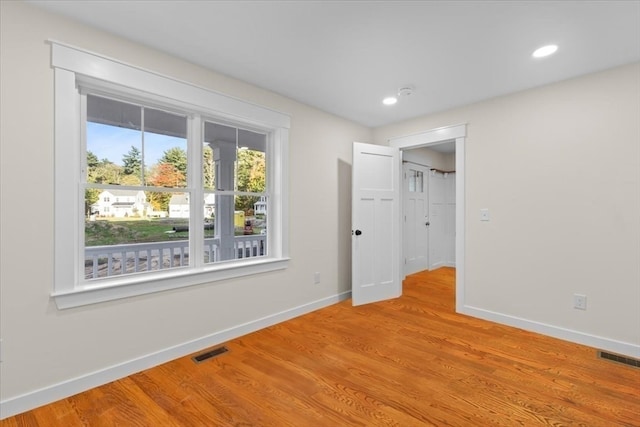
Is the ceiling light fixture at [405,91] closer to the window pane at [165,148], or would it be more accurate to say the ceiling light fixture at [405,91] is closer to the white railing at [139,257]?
the window pane at [165,148]

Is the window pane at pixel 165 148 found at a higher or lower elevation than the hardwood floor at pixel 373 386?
higher

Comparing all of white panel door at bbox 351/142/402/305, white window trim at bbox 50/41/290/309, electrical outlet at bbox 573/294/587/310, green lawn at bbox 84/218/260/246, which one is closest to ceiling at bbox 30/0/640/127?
white window trim at bbox 50/41/290/309

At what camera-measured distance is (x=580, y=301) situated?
2652 millimetres

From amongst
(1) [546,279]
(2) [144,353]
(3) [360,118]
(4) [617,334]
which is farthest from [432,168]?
(2) [144,353]

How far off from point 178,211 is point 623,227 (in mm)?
3746

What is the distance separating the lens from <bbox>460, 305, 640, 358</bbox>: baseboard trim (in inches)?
95.4

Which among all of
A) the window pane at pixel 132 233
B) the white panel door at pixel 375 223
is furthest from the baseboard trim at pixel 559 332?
the window pane at pixel 132 233

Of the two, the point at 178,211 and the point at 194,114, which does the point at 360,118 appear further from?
the point at 178,211

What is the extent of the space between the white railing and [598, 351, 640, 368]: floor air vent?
3344mm

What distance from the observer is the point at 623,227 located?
245 centimetres

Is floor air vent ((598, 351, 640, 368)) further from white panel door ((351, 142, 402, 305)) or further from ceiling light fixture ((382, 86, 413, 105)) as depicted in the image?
ceiling light fixture ((382, 86, 413, 105))

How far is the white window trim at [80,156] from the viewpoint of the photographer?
186 centimetres

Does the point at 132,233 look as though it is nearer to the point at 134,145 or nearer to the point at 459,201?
the point at 134,145

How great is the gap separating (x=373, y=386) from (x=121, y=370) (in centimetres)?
176
